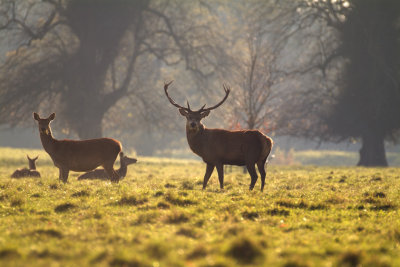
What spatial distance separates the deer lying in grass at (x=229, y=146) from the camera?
1080 centimetres

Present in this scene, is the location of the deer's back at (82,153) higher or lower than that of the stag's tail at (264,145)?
lower

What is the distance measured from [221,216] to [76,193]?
149 inches

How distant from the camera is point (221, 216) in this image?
7.30 meters

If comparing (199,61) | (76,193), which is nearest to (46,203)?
(76,193)

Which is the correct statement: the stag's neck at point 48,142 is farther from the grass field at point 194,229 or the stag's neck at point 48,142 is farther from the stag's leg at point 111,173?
the grass field at point 194,229

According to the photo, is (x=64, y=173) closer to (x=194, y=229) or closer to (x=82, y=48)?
(x=194, y=229)

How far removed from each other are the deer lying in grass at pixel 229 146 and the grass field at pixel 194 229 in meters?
0.95

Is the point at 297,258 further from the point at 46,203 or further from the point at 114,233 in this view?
the point at 46,203

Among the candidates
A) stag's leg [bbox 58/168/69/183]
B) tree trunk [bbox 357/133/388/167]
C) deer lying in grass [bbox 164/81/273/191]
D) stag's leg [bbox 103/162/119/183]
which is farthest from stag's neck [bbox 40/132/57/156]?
tree trunk [bbox 357/133/388/167]

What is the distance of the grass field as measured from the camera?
502cm

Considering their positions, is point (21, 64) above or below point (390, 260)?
above

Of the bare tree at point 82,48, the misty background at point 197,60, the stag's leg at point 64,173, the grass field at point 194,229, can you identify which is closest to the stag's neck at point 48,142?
the stag's leg at point 64,173

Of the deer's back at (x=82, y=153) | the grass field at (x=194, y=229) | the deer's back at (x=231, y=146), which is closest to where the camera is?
the grass field at (x=194, y=229)

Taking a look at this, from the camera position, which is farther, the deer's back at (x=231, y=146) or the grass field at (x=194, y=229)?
the deer's back at (x=231, y=146)
